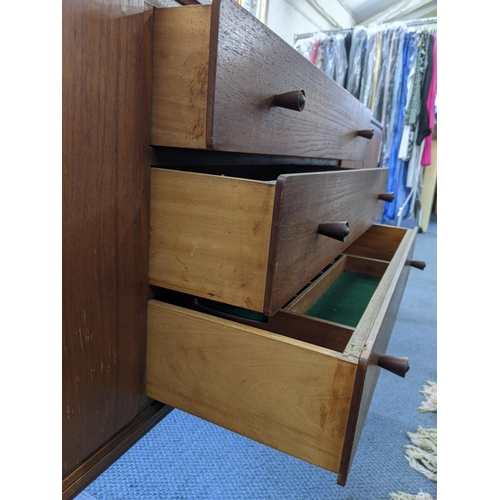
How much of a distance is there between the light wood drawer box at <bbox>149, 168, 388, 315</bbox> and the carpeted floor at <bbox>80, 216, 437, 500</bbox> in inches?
12.0

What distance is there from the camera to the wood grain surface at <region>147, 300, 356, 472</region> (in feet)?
1.44

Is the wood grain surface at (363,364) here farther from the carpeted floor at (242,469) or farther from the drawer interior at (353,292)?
the carpeted floor at (242,469)

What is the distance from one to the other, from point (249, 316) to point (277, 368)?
18 cm

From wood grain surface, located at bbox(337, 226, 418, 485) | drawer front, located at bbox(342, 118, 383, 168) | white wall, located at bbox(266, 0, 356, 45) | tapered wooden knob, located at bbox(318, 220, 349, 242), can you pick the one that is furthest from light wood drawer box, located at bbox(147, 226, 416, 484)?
white wall, located at bbox(266, 0, 356, 45)

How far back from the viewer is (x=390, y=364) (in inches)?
18.6

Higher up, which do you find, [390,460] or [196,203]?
[196,203]

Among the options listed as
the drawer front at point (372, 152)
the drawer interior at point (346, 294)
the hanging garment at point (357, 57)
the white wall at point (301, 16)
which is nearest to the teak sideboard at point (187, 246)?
the drawer interior at point (346, 294)

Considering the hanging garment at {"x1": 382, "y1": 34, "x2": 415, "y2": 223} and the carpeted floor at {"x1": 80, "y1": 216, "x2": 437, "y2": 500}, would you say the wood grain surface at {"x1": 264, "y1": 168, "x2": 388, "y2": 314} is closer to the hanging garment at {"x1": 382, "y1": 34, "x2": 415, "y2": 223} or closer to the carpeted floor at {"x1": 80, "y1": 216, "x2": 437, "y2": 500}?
the carpeted floor at {"x1": 80, "y1": 216, "x2": 437, "y2": 500}

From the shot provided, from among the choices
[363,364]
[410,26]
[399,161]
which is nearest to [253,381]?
[363,364]

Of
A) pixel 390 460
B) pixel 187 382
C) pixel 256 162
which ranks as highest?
pixel 256 162

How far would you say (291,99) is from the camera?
0.52 m

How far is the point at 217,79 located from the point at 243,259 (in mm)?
190
